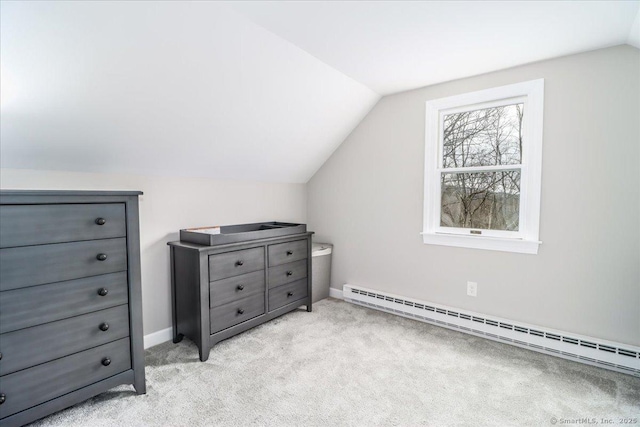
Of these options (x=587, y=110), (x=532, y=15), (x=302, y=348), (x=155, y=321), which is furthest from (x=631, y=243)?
(x=155, y=321)

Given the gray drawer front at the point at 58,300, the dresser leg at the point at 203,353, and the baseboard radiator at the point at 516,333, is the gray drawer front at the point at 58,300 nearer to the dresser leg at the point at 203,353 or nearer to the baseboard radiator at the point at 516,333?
the dresser leg at the point at 203,353

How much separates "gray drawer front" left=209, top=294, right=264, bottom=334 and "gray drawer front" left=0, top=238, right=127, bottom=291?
77cm

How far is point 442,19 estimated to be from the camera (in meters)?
1.79

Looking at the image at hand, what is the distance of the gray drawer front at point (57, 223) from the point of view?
4.62ft

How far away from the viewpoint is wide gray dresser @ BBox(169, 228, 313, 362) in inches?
87.1

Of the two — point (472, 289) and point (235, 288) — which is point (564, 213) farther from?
point (235, 288)

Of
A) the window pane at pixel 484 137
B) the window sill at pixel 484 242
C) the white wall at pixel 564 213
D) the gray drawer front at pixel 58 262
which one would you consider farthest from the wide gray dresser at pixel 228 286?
the window pane at pixel 484 137

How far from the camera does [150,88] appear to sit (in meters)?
1.85

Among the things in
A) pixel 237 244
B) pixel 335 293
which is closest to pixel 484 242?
pixel 335 293

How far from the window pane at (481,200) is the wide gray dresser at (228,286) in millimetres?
1413

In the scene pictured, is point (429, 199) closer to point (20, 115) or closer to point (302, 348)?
point (302, 348)

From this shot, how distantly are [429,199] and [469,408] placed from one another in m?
1.67

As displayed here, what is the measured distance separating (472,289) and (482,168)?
1.01 m

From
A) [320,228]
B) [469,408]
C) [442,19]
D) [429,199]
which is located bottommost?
[469,408]
